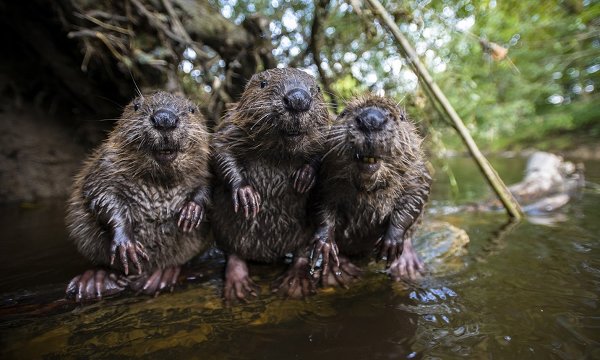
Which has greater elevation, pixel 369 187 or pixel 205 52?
pixel 205 52

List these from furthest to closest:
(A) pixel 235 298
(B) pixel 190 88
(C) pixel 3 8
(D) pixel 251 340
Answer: (B) pixel 190 88 → (C) pixel 3 8 → (A) pixel 235 298 → (D) pixel 251 340

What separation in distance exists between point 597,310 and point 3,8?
24.1 ft

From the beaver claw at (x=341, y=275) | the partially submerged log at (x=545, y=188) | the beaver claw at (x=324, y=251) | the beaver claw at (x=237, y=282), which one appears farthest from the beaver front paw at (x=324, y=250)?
the partially submerged log at (x=545, y=188)

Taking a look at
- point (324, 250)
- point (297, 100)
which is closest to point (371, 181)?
point (324, 250)

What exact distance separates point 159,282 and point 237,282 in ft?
1.74

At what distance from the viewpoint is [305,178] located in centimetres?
255

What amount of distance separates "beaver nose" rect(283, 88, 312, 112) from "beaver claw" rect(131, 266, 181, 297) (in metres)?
1.42

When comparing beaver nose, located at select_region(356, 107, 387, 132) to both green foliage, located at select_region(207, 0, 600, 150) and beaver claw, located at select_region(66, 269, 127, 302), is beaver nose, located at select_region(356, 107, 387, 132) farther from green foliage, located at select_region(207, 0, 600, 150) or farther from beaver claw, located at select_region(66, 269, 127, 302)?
beaver claw, located at select_region(66, 269, 127, 302)

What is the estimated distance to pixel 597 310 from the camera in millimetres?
2184

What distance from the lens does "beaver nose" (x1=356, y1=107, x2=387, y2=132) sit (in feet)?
7.14

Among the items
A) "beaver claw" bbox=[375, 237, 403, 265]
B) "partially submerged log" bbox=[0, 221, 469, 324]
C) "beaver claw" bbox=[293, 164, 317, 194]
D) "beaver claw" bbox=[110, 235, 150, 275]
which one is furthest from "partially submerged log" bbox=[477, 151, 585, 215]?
"beaver claw" bbox=[110, 235, 150, 275]

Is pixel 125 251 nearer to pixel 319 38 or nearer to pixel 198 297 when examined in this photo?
pixel 198 297

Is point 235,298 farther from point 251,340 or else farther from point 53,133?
point 53,133

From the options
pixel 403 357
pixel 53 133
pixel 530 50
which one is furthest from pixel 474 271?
pixel 530 50
